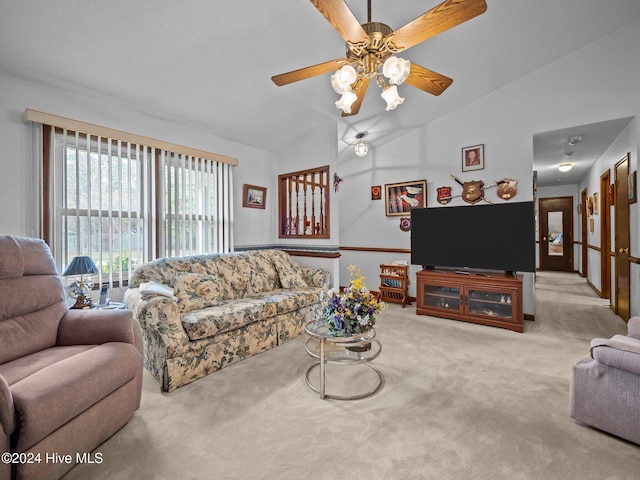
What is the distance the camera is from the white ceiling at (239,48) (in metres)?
2.00

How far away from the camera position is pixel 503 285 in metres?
3.43

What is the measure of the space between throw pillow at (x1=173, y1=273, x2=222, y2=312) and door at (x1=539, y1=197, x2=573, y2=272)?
8.85 meters

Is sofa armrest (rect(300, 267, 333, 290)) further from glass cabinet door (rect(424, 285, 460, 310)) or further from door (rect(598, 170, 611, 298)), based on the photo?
door (rect(598, 170, 611, 298))

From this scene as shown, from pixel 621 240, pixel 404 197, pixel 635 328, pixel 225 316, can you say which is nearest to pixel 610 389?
pixel 635 328

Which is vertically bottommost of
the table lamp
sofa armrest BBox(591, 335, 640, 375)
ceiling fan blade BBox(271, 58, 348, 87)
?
sofa armrest BBox(591, 335, 640, 375)

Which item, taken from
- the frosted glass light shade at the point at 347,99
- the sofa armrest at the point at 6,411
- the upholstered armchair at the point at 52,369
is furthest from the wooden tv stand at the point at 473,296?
the sofa armrest at the point at 6,411

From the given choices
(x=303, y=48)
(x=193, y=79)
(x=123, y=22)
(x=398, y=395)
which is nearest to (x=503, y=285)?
(x=398, y=395)

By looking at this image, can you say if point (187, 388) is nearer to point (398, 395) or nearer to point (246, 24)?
point (398, 395)

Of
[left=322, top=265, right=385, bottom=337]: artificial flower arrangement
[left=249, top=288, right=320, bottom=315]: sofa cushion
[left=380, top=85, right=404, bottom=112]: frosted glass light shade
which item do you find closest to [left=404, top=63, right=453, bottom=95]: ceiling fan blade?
[left=380, top=85, right=404, bottom=112]: frosted glass light shade

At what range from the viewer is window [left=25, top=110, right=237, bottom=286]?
2.49 m

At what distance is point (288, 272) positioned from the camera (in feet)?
12.0

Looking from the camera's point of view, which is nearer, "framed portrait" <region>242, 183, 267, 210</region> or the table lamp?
the table lamp

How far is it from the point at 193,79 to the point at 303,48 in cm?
104

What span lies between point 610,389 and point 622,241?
10.5 ft
